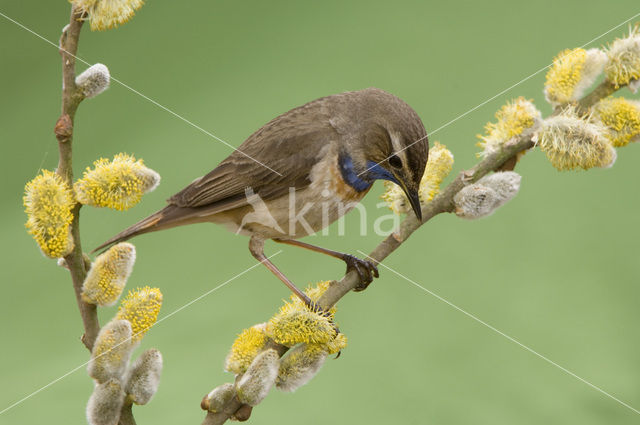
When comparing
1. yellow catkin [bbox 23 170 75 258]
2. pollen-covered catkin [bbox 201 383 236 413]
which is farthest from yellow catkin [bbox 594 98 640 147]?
yellow catkin [bbox 23 170 75 258]

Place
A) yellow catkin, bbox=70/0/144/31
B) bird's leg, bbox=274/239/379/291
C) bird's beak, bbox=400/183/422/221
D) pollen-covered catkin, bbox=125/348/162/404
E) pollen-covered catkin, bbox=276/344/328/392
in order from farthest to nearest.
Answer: bird's leg, bbox=274/239/379/291
bird's beak, bbox=400/183/422/221
pollen-covered catkin, bbox=276/344/328/392
pollen-covered catkin, bbox=125/348/162/404
yellow catkin, bbox=70/0/144/31

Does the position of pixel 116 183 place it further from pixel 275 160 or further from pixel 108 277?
pixel 275 160

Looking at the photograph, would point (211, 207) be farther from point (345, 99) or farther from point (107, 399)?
point (107, 399)

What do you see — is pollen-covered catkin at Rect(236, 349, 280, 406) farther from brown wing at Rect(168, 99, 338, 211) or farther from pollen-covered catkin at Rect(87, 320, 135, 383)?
brown wing at Rect(168, 99, 338, 211)

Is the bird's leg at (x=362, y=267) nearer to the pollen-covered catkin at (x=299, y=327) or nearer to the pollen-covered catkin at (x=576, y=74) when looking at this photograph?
the pollen-covered catkin at (x=299, y=327)

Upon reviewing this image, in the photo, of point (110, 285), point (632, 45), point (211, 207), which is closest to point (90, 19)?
point (110, 285)
